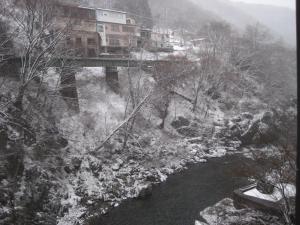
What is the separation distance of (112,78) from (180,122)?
9365 mm

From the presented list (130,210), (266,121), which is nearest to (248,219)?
(130,210)

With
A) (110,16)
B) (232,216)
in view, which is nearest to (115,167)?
(232,216)

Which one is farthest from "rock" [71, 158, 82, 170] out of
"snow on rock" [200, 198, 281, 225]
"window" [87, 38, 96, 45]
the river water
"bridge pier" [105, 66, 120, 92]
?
"window" [87, 38, 96, 45]

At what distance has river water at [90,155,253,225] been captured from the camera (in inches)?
617

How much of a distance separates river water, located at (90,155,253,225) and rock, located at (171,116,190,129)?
326 inches

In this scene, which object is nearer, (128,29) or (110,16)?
(110,16)

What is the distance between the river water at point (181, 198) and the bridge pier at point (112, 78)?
1334 cm

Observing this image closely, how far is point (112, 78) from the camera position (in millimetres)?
31438

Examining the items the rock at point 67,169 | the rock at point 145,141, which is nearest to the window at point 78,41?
the rock at point 145,141

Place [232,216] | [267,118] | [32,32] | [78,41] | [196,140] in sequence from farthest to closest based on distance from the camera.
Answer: [78,41]
[267,118]
[196,140]
[32,32]
[232,216]

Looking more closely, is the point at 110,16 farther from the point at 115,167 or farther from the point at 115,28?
the point at 115,167

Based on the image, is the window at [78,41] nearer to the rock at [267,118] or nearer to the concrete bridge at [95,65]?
the concrete bridge at [95,65]

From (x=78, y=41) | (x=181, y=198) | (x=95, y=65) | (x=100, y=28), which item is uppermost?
(x=100, y=28)

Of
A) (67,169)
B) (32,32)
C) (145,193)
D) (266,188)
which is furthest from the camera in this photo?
(67,169)
